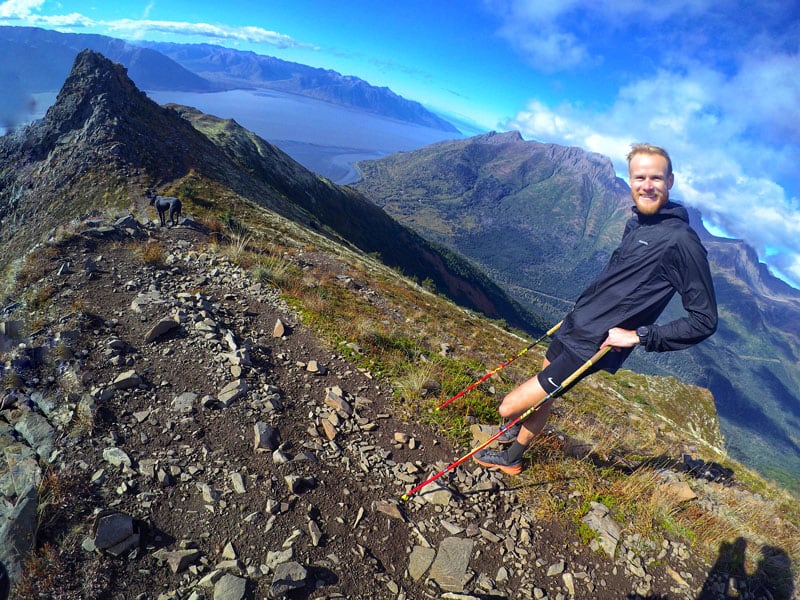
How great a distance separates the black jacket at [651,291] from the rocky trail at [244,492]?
2.48m

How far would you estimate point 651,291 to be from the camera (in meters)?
4.24

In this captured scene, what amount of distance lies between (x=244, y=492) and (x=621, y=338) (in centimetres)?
474

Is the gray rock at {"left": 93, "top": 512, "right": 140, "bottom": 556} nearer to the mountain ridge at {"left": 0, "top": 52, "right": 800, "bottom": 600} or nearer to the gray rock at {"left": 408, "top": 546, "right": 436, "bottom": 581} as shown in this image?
the mountain ridge at {"left": 0, "top": 52, "right": 800, "bottom": 600}

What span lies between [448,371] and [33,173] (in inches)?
1418

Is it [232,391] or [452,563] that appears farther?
[232,391]

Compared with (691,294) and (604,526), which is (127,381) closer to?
(604,526)

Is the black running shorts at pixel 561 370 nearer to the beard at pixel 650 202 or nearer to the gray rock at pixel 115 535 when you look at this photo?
the beard at pixel 650 202

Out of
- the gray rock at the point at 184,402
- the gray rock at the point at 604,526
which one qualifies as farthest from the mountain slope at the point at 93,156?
the gray rock at the point at 604,526

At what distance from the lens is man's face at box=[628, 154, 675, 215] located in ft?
13.8

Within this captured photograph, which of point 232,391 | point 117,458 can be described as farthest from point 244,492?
point 232,391

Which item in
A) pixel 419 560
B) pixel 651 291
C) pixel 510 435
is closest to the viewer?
pixel 419 560

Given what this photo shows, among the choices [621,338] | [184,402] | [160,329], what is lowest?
[184,402]

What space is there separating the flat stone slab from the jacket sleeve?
301 cm

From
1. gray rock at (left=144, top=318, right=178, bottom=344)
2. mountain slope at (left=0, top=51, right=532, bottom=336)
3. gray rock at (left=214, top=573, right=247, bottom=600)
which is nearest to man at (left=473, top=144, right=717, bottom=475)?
gray rock at (left=214, top=573, right=247, bottom=600)
